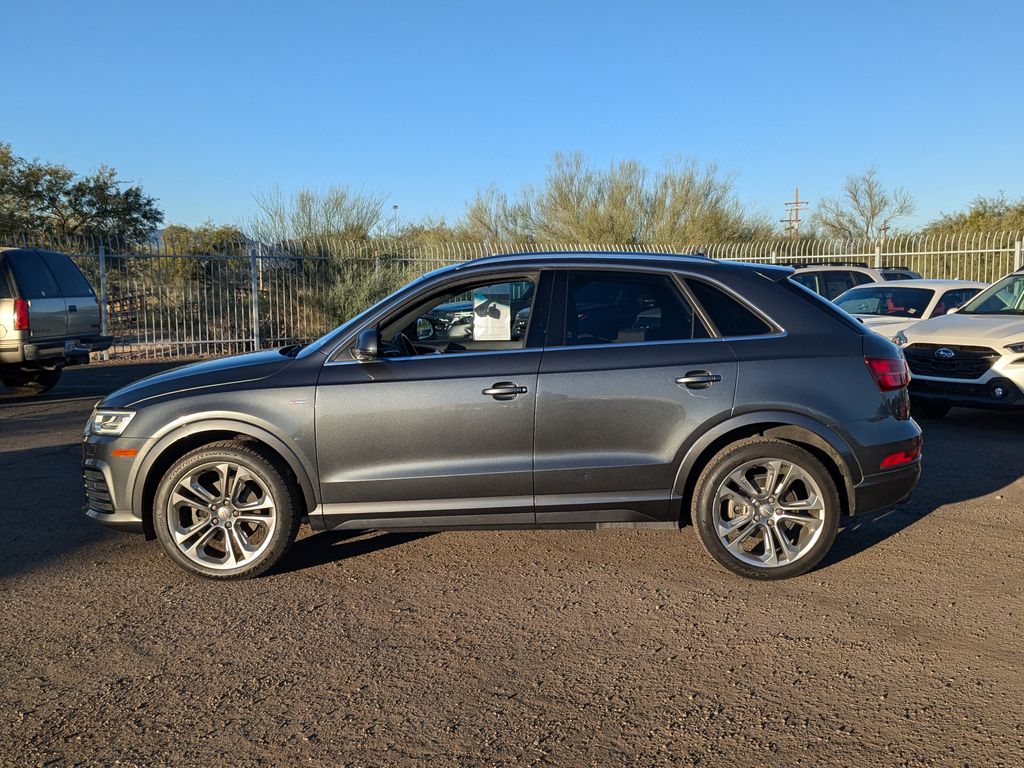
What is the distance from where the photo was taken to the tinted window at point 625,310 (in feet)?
16.7

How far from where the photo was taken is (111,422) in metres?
5.10

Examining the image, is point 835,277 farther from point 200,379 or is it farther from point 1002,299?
point 200,379

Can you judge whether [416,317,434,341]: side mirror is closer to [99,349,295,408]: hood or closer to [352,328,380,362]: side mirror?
[352,328,380,362]: side mirror

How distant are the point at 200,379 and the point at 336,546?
138cm

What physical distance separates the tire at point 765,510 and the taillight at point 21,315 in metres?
9.63

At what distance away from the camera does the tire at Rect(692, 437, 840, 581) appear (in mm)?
4938

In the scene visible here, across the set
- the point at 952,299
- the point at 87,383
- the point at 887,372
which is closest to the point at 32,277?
the point at 87,383

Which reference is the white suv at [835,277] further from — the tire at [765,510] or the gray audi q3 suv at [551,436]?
the tire at [765,510]

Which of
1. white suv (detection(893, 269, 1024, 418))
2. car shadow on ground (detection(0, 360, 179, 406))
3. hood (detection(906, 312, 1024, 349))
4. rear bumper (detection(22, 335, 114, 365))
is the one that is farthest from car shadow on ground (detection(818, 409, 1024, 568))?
rear bumper (detection(22, 335, 114, 365))

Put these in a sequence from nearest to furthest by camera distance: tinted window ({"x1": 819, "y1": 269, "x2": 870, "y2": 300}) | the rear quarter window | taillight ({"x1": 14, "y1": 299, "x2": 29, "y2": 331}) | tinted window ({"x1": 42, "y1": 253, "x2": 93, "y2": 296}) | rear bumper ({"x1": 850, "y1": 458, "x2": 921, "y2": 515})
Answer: rear bumper ({"x1": 850, "y1": 458, "x2": 921, "y2": 515})
the rear quarter window
taillight ({"x1": 14, "y1": 299, "x2": 29, "y2": 331})
tinted window ({"x1": 42, "y1": 253, "x2": 93, "y2": 296})
tinted window ({"x1": 819, "y1": 269, "x2": 870, "y2": 300})

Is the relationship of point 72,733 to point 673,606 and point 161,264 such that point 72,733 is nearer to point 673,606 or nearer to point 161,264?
point 673,606

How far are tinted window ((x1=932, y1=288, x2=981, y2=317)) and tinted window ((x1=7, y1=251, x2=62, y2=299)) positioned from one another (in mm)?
11758

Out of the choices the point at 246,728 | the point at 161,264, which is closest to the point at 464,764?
the point at 246,728

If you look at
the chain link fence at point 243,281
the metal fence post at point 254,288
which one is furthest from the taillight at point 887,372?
the metal fence post at point 254,288
